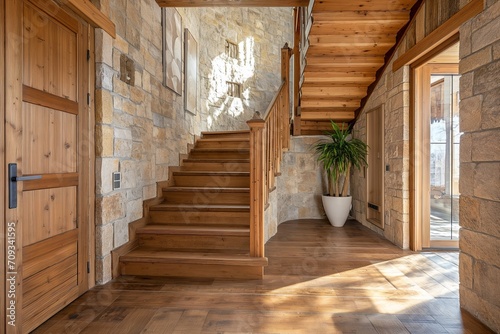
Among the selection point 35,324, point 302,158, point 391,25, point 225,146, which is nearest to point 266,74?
point 302,158

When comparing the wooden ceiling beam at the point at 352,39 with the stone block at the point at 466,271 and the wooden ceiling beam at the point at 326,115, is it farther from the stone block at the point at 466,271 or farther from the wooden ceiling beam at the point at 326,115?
the stone block at the point at 466,271

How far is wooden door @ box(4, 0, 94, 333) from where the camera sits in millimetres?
1739

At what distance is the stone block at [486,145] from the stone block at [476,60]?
1.45ft

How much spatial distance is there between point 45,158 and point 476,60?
2826mm

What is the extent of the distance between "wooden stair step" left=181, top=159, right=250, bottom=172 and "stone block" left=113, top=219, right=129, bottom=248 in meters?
1.52

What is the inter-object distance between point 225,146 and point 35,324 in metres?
3.26

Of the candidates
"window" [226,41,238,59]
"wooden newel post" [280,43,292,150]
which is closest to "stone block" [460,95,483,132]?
"wooden newel post" [280,43,292,150]

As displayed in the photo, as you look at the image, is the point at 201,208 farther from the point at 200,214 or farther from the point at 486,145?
the point at 486,145

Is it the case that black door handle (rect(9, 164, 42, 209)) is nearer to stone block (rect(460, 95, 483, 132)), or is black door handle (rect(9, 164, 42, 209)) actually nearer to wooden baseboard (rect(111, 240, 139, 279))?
wooden baseboard (rect(111, 240, 139, 279))

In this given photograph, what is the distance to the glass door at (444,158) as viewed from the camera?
372cm

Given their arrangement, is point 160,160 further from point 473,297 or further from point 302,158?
point 473,297

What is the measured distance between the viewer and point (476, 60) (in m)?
2.09

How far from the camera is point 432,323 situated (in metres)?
1.98

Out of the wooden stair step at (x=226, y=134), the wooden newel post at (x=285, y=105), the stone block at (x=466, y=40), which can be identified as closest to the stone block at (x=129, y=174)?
the wooden stair step at (x=226, y=134)
